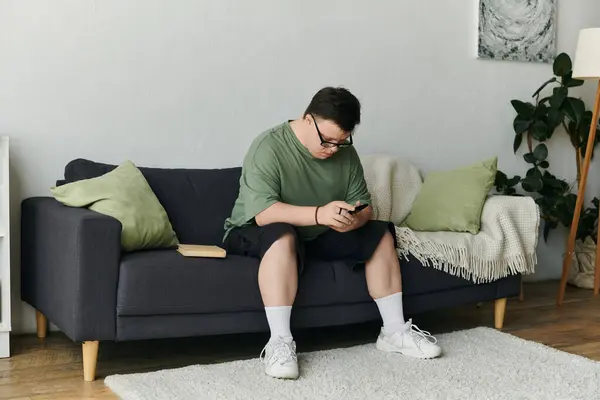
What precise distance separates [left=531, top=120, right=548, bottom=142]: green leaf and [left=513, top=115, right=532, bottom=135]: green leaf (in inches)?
1.3

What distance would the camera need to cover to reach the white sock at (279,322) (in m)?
2.81

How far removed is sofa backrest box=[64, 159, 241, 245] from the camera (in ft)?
10.7

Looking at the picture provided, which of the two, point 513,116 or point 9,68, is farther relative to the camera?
point 513,116

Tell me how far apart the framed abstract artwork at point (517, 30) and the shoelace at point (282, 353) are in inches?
91.9

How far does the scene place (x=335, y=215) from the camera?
283 cm

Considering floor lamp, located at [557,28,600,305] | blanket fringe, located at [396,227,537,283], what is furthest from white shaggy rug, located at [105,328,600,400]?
floor lamp, located at [557,28,600,305]

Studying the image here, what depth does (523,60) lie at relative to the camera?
15.2 feet

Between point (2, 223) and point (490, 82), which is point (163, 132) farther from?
point (490, 82)

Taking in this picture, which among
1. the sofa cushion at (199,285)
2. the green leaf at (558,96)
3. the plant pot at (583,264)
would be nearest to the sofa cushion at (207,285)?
the sofa cushion at (199,285)

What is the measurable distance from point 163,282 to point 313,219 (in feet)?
1.80

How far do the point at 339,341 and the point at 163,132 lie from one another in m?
1.16

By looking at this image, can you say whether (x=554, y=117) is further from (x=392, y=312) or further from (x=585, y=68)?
(x=392, y=312)

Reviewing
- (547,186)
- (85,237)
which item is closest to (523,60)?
(547,186)

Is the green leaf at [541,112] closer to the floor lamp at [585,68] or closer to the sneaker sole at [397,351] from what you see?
the floor lamp at [585,68]
